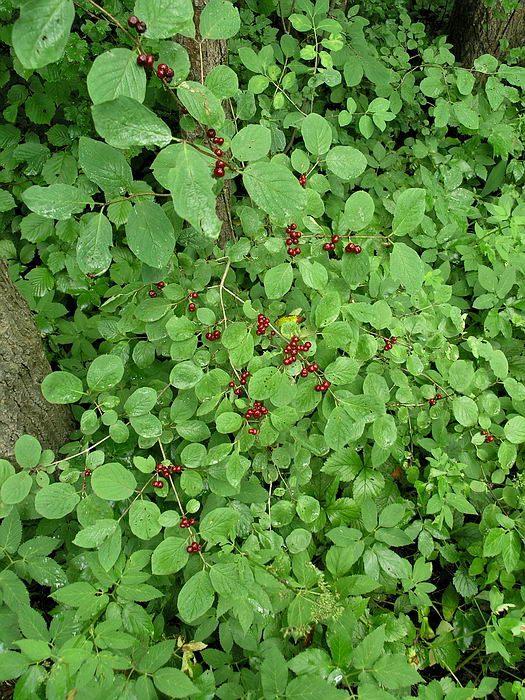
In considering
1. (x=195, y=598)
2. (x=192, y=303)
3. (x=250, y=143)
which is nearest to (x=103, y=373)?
(x=192, y=303)

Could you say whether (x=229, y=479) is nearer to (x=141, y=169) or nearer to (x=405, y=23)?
(x=141, y=169)

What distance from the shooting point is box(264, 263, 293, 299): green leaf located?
146 cm

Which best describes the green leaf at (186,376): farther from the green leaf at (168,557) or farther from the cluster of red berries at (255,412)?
the green leaf at (168,557)

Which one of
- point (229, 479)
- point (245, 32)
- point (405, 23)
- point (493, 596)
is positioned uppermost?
point (405, 23)

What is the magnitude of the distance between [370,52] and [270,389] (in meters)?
2.08

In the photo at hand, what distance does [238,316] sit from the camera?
70.1 inches

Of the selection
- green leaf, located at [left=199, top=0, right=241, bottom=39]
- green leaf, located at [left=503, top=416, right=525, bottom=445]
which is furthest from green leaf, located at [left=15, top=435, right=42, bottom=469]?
green leaf, located at [left=503, top=416, right=525, bottom=445]

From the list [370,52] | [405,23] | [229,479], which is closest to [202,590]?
[229,479]

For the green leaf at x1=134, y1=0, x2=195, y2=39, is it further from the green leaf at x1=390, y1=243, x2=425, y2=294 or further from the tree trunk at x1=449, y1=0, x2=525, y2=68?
the tree trunk at x1=449, y1=0, x2=525, y2=68

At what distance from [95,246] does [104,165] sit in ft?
0.72

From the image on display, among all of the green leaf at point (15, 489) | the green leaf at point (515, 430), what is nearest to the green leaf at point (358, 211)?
the green leaf at point (515, 430)

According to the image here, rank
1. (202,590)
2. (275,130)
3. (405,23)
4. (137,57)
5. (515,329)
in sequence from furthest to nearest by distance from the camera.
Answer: (405,23) → (515,329) → (275,130) → (202,590) → (137,57)

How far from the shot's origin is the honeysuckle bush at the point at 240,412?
1.25 meters

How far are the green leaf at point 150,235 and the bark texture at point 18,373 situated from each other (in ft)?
2.42
